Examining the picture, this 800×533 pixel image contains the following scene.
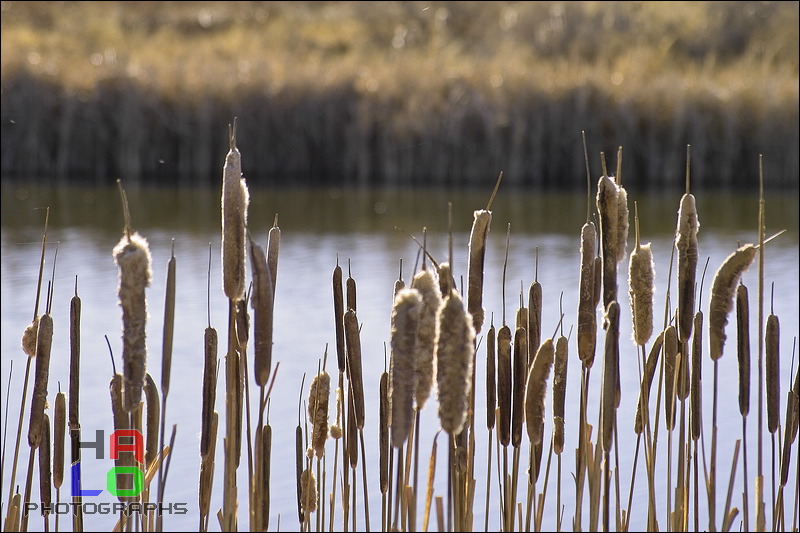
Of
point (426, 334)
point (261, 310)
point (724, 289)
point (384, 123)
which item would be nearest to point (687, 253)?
point (724, 289)

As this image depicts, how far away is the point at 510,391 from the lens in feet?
6.57

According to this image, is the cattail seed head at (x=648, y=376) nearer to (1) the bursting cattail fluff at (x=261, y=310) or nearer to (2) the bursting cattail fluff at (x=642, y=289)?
(2) the bursting cattail fluff at (x=642, y=289)

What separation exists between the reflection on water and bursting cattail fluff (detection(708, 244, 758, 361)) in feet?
2.88

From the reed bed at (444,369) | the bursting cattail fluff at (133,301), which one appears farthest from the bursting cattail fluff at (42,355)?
the bursting cattail fluff at (133,301)

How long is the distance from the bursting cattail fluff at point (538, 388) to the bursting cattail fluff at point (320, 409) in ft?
1.42

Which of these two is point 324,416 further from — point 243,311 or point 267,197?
point 267,197

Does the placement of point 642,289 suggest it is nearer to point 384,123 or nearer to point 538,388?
point 538,388

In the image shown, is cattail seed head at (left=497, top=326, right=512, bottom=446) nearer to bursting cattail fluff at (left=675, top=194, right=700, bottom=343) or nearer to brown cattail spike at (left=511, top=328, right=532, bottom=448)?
brown cattail spike at (left=511, top=328, right=532, bottom=448)

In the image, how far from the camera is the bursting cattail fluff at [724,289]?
1724 millimetres

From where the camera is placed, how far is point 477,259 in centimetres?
184

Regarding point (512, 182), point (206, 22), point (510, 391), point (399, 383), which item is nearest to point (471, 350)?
point (399, 383)

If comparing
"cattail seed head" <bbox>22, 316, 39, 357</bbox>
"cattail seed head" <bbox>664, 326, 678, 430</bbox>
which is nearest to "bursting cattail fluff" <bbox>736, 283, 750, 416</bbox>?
"cattail seed head" <bbox>664, 326, 678, 430</bbox>

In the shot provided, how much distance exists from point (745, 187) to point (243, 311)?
11.0m

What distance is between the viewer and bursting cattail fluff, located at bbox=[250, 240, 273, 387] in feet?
4.91
